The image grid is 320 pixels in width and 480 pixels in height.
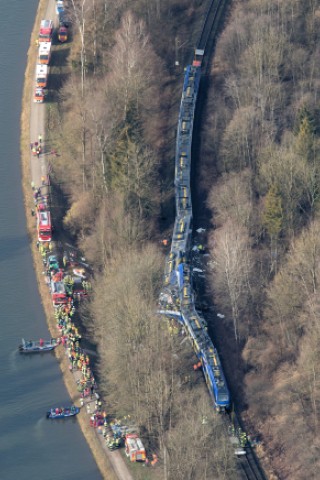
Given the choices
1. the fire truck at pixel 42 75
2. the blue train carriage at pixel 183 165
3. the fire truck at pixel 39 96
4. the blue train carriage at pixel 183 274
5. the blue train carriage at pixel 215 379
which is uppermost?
the fire truck at pixel 42 75

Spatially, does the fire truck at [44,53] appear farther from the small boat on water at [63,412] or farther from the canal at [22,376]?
the small boat on water at [63,412]

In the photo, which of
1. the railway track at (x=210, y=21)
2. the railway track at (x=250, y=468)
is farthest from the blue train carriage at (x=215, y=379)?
the railway track at (x=210, y=21)

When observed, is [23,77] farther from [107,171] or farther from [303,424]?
[303,424]

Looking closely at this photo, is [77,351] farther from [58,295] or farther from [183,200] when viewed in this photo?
[183,200]

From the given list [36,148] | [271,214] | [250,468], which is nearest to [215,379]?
[250,468]

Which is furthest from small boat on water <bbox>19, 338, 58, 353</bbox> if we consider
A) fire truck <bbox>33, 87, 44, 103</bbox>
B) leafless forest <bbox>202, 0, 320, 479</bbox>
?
fire truck <bbox>33, 87, 44, 103</bbox>

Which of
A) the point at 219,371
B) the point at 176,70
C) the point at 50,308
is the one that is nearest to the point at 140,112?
the point at 176,70
